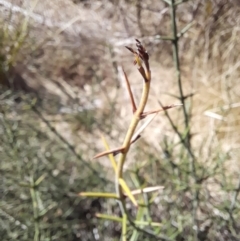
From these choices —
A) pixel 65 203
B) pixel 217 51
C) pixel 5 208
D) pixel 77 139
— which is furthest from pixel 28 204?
pixel 217 51

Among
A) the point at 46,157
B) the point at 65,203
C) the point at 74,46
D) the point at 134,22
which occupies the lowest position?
the point at 65,203

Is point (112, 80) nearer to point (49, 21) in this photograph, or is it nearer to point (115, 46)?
point (115, 46)

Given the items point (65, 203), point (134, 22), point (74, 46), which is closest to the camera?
point (65, 203)

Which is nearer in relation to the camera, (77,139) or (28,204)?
(28,204)

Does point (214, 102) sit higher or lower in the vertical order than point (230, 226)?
higher

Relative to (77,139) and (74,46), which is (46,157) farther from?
(74,46)

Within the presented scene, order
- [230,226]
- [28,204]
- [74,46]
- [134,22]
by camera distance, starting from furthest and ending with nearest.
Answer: [74,46]
[134,22]
[28,204]
[230,226]
